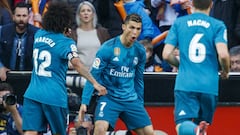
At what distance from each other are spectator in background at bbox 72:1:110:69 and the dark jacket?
58 cm

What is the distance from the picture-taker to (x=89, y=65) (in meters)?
13.2

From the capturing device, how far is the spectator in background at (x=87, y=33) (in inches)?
523

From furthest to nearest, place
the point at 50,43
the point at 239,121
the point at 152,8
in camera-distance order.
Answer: the point at 152,8 < the point at 239,121 < the point at 50,43

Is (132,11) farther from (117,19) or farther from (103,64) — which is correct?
(103,64)

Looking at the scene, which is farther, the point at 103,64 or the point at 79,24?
the point at 79,24

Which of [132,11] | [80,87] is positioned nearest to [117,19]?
[132,11]

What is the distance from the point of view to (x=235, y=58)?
13.1m

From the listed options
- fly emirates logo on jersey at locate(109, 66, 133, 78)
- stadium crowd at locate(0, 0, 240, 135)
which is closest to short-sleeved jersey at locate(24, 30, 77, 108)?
fly emirates logo on jersey at locate(109, 66, 133, 78)

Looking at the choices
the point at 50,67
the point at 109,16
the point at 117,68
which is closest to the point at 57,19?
the point at 50,67

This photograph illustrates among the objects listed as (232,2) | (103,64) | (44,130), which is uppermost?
(232,2)

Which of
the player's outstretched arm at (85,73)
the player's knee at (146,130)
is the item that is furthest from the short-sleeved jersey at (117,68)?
the player's outstretched arm at (85,73)

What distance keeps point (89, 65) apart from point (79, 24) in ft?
2.12

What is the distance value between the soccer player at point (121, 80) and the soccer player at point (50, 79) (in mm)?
533

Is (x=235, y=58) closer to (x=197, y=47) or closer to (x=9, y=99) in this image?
(x=197, y=47)
